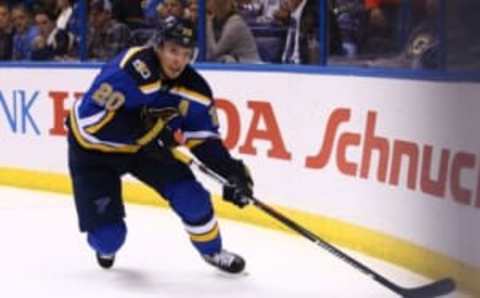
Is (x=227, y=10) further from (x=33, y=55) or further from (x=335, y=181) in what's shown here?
(x=33, y=55)

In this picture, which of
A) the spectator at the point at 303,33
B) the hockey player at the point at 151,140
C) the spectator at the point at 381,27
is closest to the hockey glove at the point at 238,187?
the hockey player at the point at 151,140

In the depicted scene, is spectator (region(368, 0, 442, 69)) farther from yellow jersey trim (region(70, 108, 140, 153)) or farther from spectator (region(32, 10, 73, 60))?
spectator (region(32, 10, 73, 60))

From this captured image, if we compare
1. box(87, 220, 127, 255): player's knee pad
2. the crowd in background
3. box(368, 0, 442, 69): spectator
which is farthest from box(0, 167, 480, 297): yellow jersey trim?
box(87, 220, 127, 255): player's knee pad

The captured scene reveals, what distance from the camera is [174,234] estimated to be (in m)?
3.93

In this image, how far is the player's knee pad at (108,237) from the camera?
9.82ft

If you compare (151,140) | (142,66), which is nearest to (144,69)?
(142,66)

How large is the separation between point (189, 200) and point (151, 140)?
9.2 inches

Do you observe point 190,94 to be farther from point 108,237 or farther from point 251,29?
point 251,29

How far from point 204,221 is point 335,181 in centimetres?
84

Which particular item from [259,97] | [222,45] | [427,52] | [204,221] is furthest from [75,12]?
[427,52]

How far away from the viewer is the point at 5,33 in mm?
5512

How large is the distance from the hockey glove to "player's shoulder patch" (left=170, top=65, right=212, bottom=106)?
9.1 inches

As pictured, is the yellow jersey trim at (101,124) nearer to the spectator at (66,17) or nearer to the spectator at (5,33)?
the spectator at (66,17)

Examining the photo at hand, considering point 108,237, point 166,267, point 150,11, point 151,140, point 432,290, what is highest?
point 150,11
